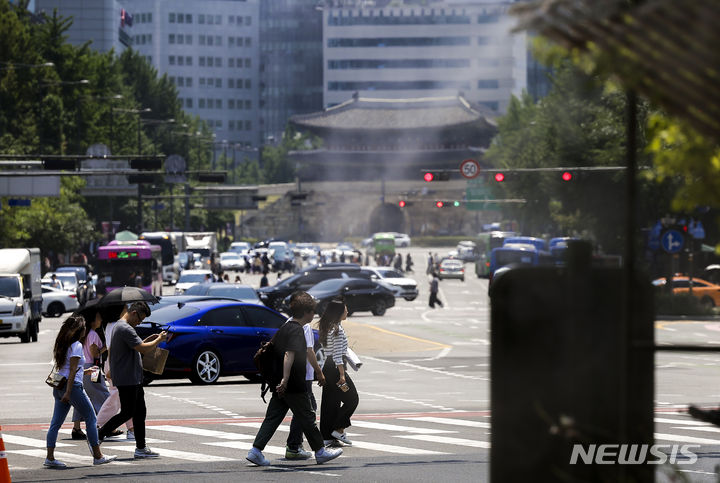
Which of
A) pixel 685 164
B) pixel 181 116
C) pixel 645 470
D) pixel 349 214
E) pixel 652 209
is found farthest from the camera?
→ pixel 349 214

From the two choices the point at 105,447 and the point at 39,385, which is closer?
the point at 105,447

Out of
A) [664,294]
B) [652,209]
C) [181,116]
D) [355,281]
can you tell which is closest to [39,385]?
[355,281]

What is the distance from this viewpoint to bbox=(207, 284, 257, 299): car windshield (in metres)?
41.2

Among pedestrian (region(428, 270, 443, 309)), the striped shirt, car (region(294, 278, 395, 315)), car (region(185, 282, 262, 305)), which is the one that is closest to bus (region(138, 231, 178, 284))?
pedestrian (region(428, 270, 443, 309))

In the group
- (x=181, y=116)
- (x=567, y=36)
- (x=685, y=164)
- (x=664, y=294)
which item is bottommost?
(x=664, y=294)

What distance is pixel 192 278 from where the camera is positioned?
58500 millimetres

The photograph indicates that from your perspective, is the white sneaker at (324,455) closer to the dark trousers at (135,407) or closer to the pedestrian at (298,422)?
the pedestrian at (298,422)

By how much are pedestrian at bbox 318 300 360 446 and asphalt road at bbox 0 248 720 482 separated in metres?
0.39

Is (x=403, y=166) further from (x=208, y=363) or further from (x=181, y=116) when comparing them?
(x=208, y=363)

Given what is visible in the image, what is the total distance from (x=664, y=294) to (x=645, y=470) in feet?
154

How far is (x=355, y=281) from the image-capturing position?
49688mm

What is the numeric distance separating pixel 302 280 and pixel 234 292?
1278 cm

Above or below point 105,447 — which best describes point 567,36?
above

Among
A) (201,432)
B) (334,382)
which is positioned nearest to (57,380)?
(201,432)
